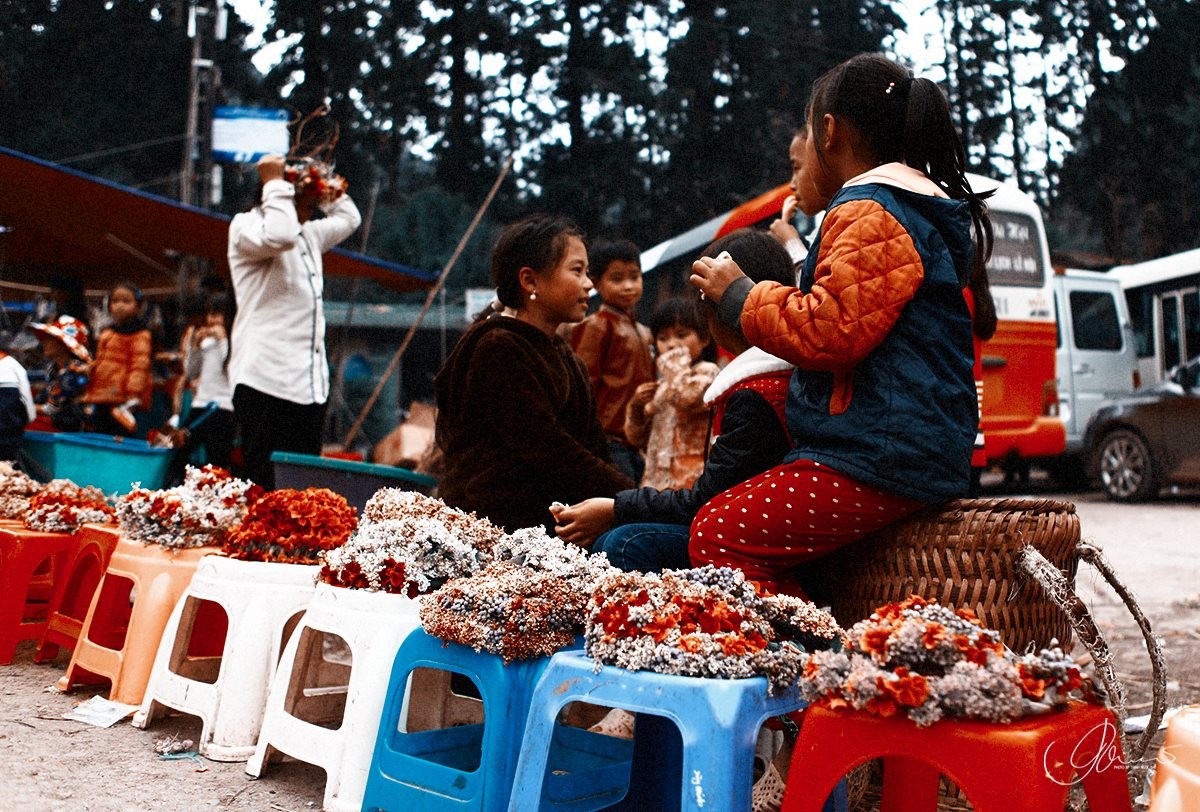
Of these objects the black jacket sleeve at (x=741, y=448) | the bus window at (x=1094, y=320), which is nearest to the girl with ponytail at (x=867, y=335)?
the black jacket sleeve at (x=741, y=448)

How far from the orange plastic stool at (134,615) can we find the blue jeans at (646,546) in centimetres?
147

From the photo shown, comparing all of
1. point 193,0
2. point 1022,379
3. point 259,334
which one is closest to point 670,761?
point 259,334

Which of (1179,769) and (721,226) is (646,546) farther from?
(721,226)

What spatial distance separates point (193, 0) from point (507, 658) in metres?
17.4

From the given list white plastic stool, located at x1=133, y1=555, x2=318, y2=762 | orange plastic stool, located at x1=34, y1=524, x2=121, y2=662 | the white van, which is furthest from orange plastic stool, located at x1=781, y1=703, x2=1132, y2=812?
the white van

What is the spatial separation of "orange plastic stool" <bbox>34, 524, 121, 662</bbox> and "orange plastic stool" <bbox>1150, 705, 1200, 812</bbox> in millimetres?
3217

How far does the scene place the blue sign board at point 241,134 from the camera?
13505 millimetres

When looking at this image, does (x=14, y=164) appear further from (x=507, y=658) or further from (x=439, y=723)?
(x=507, y=658)

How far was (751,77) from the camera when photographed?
68.3 ft

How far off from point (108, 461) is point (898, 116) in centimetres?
456

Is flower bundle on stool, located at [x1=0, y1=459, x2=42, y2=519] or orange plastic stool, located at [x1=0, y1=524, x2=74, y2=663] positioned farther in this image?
flower bundle on stool, located at [x1=0, y1=459, x2=42, y2=519]

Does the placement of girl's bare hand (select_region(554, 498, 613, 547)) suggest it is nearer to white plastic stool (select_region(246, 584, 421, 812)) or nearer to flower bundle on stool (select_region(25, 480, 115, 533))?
white plastic stool (select_region(246, 584, 421, 812))

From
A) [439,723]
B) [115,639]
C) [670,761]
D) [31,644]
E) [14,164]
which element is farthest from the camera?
[14,164]

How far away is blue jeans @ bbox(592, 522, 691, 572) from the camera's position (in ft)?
8.75
